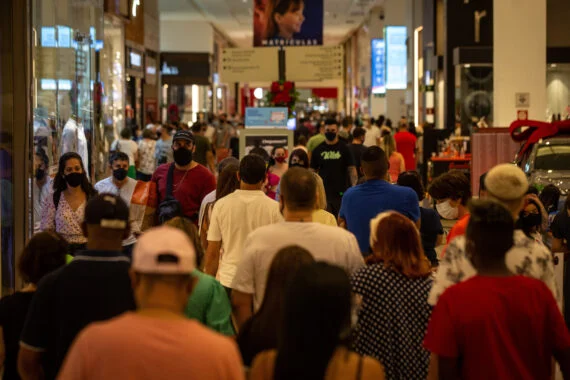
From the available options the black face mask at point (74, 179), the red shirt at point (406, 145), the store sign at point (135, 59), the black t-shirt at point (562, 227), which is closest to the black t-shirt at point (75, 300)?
the black face mask at point (74, 179)

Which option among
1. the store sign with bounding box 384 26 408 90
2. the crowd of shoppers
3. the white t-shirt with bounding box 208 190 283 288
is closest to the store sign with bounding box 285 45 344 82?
the white t-shirt with bounding box 208 190 283 288

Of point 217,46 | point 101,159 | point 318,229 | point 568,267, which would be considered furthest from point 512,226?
point 217,46

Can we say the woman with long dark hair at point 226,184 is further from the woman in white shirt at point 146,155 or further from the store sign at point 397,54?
the store sign at point 397,54

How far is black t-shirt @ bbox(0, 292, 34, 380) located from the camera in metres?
4.25

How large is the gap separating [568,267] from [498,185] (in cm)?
264

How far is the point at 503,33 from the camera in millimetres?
17734

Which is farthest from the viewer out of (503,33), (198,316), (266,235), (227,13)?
(227,13)

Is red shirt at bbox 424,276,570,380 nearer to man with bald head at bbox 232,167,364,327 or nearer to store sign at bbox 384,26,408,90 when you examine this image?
man with bald head at bbox 232,167,364,327

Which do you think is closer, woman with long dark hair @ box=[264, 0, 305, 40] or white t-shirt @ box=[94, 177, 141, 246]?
white t-shirt @ box=[94, 177, 141, 246]

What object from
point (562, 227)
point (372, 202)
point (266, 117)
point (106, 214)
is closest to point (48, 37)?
point (372, 202)

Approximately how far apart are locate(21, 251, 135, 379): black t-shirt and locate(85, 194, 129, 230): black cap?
12cm

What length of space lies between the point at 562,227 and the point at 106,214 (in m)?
3.96

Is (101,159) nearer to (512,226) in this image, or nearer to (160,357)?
(512,226)

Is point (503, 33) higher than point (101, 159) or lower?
higher
